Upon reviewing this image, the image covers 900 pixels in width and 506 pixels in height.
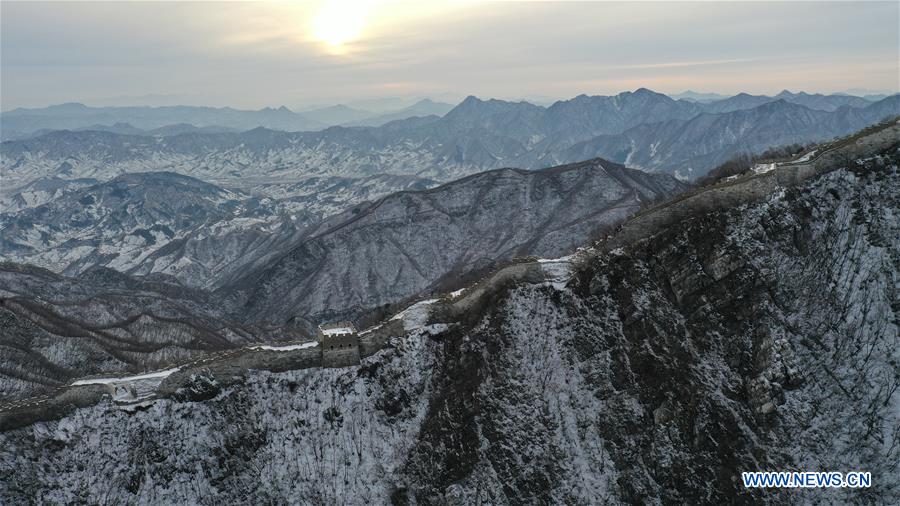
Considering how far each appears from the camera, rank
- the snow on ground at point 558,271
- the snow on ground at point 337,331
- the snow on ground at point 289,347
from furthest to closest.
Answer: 1. the snow on ground at point 558,271
2. the snow on ground at point 337,331
3. the snow on ground at point 289,347

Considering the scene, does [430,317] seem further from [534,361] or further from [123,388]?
[123,388]

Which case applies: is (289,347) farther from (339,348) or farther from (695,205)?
(695,205)

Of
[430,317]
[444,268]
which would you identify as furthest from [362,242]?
[430,317]

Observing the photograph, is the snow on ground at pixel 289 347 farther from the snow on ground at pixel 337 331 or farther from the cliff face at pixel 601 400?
the cliff face at pixel 601 400

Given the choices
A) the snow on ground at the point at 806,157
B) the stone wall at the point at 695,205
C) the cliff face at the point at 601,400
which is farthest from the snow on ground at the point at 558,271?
the snow on ground at the point at 806,157

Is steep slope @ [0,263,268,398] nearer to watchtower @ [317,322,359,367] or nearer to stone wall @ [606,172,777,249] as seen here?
watchtower @ [317,322,359,367]

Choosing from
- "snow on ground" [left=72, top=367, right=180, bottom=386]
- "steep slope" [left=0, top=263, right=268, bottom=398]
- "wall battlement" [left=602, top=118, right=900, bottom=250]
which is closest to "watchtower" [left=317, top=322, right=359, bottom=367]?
"snow on ground" [left=72, top=367, right=180, bottom=386]

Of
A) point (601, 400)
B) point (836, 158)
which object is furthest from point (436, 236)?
point (601, 400)
